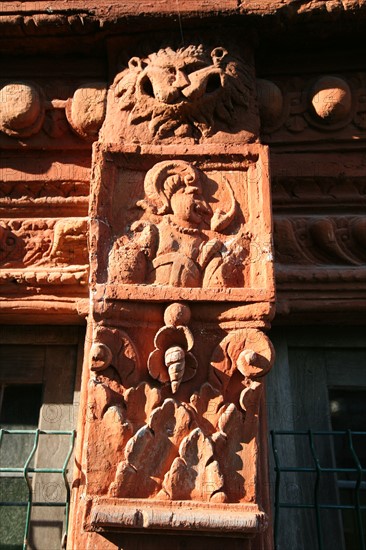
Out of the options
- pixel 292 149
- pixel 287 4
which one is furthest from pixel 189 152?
pixel 287 4

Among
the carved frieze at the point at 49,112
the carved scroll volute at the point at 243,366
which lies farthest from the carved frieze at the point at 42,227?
the carved scroll volute at the point at 243,366

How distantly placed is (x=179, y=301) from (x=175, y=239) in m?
0.24

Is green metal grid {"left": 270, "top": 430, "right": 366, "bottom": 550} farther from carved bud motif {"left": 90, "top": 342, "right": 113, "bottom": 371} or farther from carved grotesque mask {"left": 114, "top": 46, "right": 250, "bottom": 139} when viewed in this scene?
carved grotesque mask {"left": 114, "top": 46, "right": 250, "bottom": 139}

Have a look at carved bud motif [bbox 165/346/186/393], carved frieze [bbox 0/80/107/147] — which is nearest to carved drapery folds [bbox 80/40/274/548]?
carved bud motif [bbox 165/346/186/393]

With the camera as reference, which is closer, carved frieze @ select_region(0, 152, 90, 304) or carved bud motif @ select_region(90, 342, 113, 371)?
carved bud motif @ select_region(90, 342, 113, 371)

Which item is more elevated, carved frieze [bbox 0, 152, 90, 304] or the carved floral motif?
carved frieze [bbox 0, 152, 90, 304]

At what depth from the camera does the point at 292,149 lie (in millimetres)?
2244

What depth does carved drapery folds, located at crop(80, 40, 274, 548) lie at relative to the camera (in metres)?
1.52

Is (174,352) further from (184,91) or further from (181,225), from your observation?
(184,91)

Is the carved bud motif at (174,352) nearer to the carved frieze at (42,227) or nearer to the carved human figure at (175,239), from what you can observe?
the carved human figure at (175,239)

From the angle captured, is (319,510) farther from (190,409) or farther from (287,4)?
(287,4)

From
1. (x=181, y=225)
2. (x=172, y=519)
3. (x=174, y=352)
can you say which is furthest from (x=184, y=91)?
(x=172, y=519)

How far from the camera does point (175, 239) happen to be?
1.81m

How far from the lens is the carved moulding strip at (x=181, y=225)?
172 centimetres
